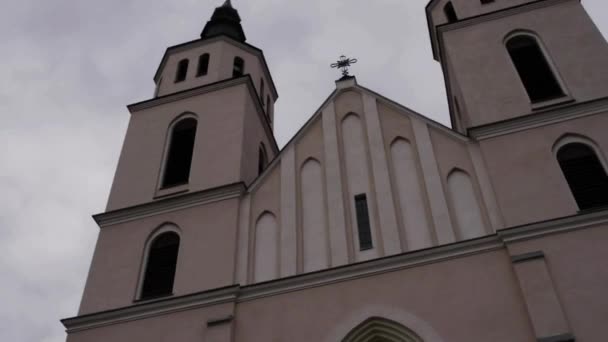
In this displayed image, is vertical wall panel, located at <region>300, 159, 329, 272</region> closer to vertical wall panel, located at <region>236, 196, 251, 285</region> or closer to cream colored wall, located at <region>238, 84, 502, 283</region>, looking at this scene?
cream colored wall, located at <region>238, 84, 502, 283</region>

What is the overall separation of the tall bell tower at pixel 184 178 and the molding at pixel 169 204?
2 centimetres

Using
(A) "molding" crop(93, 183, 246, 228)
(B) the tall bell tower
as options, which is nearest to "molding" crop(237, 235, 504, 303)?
(B) the tall bell tower

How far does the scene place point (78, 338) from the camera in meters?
13.6

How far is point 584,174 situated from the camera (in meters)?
13.3

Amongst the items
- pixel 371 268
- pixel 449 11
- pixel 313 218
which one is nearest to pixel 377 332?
pixel 371 268

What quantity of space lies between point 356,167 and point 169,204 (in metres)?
4.51

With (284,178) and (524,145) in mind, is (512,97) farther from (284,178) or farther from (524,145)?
(284,178)

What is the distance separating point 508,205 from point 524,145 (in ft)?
5.75

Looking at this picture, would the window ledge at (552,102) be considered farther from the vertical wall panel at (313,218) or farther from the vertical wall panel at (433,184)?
the vertical wall panel at (313,218)

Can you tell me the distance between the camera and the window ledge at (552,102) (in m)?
14.9

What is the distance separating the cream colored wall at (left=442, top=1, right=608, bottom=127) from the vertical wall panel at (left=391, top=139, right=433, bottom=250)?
1.72 metres

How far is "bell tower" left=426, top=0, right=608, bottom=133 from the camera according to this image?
49.9 feet

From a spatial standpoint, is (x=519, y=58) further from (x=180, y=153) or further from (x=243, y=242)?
(x=180, y=153)

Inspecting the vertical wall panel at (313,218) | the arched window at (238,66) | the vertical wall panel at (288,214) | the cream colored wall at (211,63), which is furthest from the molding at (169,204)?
the arched window at (238,66)
